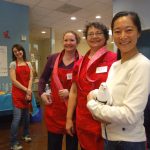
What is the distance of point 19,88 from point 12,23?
7.33 ft

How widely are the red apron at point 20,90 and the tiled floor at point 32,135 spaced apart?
1.91 ft

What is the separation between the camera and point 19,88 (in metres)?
3.00

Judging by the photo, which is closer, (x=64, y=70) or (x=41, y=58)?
(x=64, y=70)

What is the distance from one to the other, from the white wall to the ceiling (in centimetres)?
31

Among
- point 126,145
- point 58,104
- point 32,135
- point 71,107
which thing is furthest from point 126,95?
point 32,135

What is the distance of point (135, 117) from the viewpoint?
3.01ft

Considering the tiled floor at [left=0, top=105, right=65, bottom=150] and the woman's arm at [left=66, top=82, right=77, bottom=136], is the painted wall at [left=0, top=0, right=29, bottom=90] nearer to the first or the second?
the tiled floor at [left=0, top=105, right=65, bottom=150]

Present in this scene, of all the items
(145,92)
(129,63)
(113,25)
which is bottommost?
(145,92)

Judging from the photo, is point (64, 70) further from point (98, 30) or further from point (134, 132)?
point (134, 132)

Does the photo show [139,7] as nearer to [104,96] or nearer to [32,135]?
[32,135]

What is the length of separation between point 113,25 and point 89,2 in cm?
396

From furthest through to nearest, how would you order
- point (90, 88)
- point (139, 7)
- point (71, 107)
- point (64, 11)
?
point (64, 11) < point (139, 7) < point (71, 107) < point (90, 88)

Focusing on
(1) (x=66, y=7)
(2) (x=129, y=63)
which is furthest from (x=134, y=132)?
(1) (x=66, y=7)

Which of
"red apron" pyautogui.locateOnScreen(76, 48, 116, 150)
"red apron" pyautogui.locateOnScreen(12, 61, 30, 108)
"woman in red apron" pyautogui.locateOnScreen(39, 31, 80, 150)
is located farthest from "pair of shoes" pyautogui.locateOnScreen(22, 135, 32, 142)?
"red apron" pyautogui.locateOnScreen(76, 48, 116, 150)
